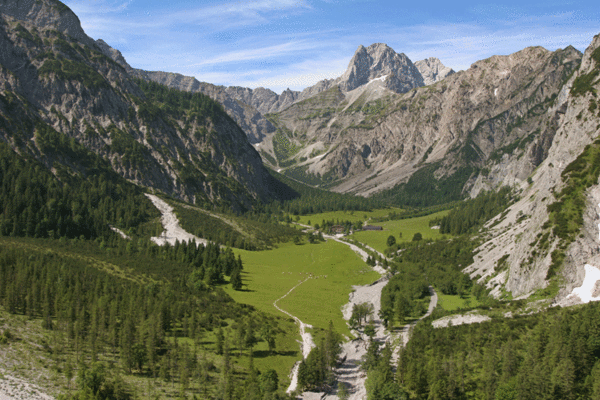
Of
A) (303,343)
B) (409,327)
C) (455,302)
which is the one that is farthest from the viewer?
(455,302)

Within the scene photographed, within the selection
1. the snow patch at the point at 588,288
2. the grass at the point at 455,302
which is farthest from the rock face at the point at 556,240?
the grass at the point at 455,302

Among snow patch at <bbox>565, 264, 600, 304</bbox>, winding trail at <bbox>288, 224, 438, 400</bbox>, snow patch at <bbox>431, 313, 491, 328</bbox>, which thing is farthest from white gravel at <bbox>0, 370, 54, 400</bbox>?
snow patch at <bbox>565, 264, 600, 304</bbox>

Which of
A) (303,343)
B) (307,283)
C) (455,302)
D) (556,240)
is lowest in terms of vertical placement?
(303,343)

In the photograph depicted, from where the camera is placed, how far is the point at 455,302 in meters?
127

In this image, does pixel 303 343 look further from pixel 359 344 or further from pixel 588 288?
pixel 588 288

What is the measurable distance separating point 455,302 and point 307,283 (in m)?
52.7

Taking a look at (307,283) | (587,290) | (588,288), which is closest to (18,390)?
(307,283)

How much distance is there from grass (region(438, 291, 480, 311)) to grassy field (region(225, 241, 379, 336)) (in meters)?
27.3

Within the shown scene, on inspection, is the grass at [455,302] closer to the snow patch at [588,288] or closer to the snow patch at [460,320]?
the snow patch at [460,320]

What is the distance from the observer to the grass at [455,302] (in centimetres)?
12156

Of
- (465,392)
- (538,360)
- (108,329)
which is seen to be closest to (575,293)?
(538,360)

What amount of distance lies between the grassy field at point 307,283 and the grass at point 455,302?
27.3 meters

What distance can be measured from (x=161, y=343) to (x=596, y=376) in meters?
73.7

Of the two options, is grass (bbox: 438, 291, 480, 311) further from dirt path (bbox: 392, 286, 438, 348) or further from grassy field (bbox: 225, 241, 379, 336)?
grassy field (bbox: 225, 241, 379, 336)
